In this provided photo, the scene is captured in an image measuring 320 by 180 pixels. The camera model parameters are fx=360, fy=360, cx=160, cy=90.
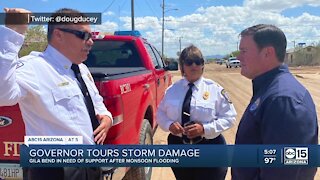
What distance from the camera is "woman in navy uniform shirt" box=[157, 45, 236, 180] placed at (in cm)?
277

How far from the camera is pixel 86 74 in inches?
91.1

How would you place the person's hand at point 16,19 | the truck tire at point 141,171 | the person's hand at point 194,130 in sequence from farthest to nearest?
the truck tire at point 141,171, the person's hand at point 194,130, the person's hand at point 16,19

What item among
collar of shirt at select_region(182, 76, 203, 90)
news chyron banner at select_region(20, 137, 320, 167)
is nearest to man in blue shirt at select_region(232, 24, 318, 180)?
news chyron banner at select_region(20, 137, 320, 167)

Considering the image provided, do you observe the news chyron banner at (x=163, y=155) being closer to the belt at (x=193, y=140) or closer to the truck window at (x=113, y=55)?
the belt at (x=193, y=140)

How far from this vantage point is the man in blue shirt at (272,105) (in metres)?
1.59

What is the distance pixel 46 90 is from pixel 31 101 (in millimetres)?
96

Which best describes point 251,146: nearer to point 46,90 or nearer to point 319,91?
point 46,90

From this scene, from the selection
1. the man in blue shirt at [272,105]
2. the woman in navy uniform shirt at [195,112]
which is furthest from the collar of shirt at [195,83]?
Result: the man in blue shirt at [272,105]

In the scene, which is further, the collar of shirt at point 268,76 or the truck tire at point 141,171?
the truck tire at point 141,171

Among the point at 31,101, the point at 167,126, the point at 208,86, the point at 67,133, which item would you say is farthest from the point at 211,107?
the point at 31,101

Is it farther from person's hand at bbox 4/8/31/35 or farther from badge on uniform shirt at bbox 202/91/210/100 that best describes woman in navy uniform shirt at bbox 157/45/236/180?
person's hand at bbox 4/8/31/35

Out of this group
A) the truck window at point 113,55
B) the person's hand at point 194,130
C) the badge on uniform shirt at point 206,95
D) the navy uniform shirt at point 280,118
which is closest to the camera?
the navy uniform shirt at point 280,118

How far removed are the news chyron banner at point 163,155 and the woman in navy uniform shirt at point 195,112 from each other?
4.8 inches

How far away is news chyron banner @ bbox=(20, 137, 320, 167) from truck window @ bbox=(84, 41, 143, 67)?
2.40 meters
